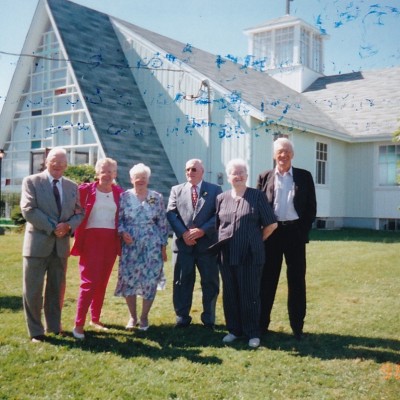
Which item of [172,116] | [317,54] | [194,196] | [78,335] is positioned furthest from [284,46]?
[78,335]

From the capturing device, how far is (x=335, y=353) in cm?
509

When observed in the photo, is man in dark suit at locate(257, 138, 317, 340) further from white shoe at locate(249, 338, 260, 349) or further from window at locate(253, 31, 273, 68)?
window at locate(253, 31, 273, 68)

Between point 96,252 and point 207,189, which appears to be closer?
point 96,252

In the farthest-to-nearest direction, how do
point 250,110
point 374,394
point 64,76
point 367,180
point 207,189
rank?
Answer: point 367,180, point 64,76, point 250,110, point 207,189, point 374,394

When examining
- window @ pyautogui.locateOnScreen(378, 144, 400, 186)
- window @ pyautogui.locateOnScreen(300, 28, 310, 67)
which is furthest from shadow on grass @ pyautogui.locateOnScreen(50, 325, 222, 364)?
window @ pyautogui.locateOnScreen(300, 28, 310, 67)

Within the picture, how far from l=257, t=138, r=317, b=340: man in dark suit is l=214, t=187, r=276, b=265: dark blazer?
233 millimetres

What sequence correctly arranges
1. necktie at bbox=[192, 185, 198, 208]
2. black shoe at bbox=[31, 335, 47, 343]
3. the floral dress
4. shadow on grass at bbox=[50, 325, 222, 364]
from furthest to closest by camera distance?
necktie at bbox=[192, 185, 198, 208]
the floral dress
black shoe at bbox=[31, 335, 47, 343]
shadow on grass at bbox=[50, 325, 222, 364]

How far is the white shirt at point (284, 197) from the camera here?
5.51m

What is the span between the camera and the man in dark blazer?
520 centimetres

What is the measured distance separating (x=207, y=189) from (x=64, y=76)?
1348 centimetres

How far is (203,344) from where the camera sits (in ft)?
17.6

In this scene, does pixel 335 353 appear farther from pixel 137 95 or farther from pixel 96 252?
pixel 137 95

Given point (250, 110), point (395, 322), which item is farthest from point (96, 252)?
point (250, 110)

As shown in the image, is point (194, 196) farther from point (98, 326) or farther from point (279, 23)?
point (279, 23)
